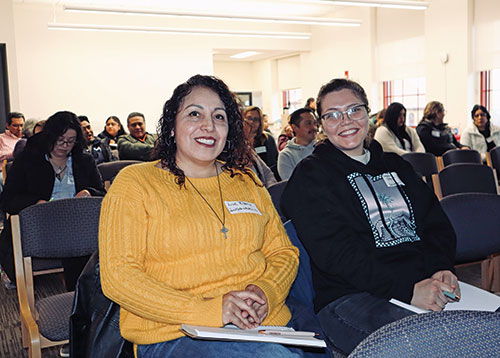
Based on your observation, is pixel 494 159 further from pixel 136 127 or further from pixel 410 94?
pixel 410 94

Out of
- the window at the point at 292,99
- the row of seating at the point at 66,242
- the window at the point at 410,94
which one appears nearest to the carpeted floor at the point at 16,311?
the row of seating at the point at 66,242

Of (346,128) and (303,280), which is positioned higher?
(346,128)

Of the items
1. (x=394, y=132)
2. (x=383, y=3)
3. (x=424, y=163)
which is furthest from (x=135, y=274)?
(x=383, y=3)

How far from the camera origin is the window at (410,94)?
10672 mm

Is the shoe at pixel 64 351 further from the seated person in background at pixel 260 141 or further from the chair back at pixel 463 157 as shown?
the chair back at pixel 463 157

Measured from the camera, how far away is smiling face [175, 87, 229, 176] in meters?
1.71

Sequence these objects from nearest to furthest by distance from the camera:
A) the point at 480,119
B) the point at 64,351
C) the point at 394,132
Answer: the point at 64,351, the point at 394,132, the point at 480,119

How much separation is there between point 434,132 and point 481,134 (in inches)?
34.6

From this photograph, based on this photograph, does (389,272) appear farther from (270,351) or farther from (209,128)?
(209,128)

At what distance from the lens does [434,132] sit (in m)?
6.59

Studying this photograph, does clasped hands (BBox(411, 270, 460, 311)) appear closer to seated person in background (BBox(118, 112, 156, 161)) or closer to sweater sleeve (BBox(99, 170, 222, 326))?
sweater sleeve (BBox(99, 170, 222, 326))

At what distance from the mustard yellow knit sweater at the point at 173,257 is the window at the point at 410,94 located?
9.58m

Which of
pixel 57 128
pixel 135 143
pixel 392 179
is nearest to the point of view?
pixel 392 179

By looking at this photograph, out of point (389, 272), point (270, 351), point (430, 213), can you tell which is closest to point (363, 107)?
point (430, 213)
